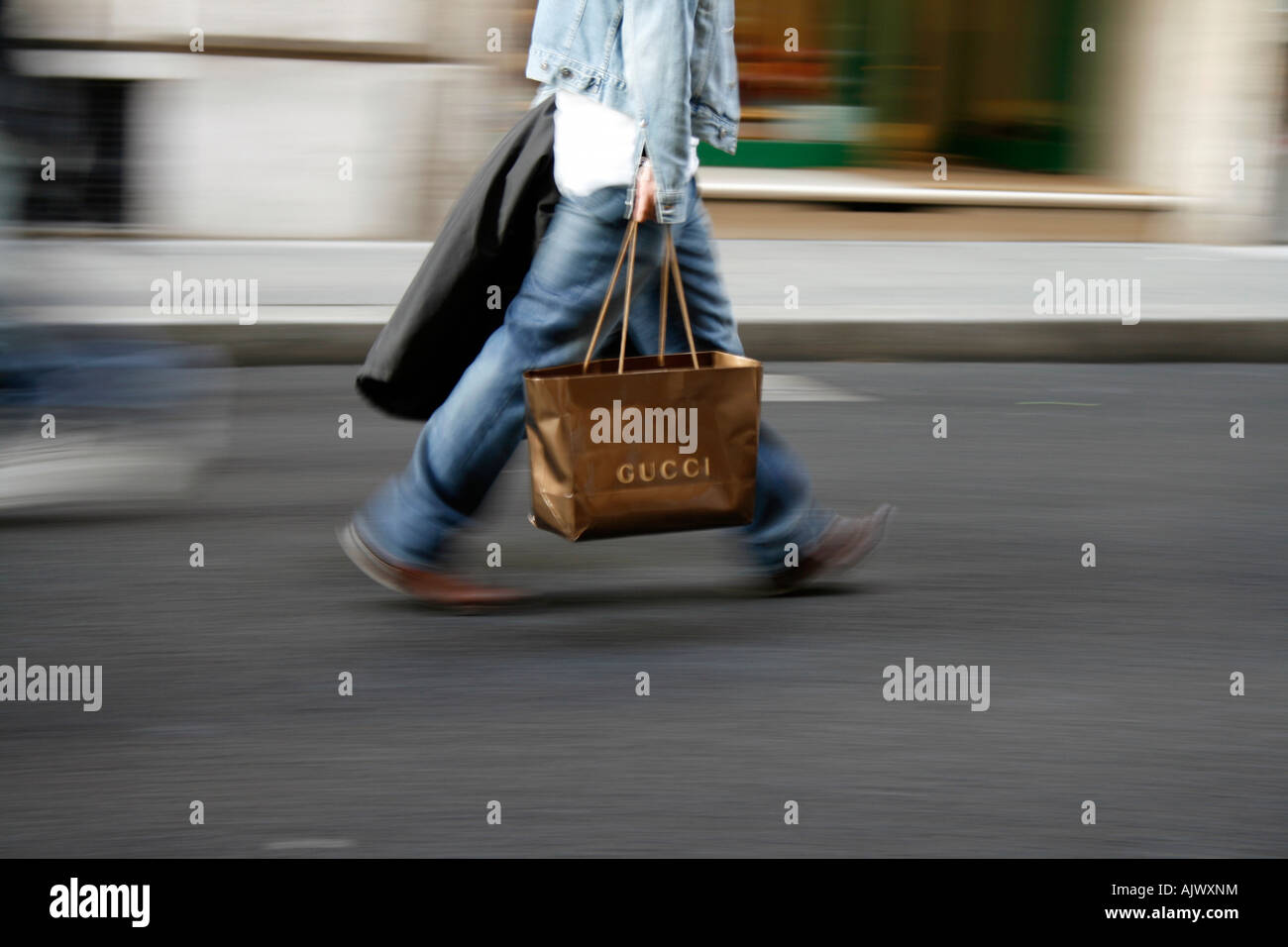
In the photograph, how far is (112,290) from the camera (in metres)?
8.34

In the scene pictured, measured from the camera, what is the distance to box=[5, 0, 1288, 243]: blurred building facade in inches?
410

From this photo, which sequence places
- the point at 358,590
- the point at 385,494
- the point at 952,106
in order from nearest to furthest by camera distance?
the point at 385,494
the point at 358,590
the point at 952,106

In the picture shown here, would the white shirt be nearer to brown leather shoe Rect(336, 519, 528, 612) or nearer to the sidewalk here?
brown leather shoe Rect(336, 519, 528, 612)

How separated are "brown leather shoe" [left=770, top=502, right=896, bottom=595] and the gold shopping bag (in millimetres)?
497

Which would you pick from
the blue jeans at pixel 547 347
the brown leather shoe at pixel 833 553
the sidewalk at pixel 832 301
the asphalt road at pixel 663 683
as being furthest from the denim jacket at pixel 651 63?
the sidewalk at pixel 832 301

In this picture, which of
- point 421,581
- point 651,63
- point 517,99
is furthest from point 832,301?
point 651,63

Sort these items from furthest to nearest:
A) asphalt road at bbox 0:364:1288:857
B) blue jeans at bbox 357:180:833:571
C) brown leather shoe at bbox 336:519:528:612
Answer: brown leather shoe at bbox 336:519:528:612 → blue jeans at bbox 357:180:833:571 → asphalt road at bbox 0:364:1288:857

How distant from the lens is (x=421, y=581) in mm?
3908

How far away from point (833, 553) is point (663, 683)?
0.70 meters

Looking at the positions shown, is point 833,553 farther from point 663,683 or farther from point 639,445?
point 639,445

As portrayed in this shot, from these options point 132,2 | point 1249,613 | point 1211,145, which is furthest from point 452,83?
point 1249,613

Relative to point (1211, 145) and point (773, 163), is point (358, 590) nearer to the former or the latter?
point (773, 163)

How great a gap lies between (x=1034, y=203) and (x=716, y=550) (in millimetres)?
8089

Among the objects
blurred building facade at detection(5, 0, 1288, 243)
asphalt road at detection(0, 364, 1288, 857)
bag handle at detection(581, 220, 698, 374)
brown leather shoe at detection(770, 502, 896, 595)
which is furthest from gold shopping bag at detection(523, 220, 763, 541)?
blurred building facade at detection(5, 0, 1288, 243)
